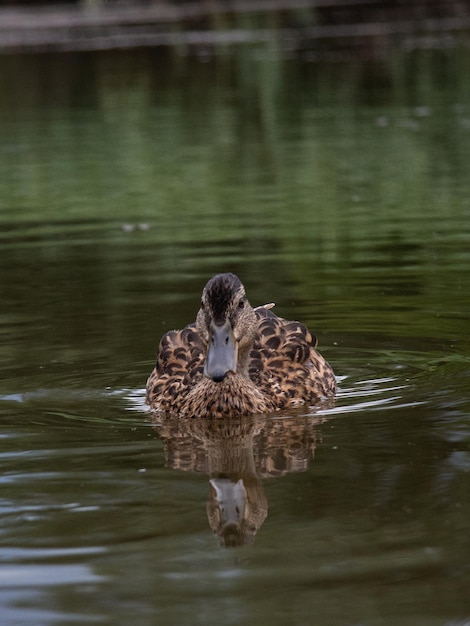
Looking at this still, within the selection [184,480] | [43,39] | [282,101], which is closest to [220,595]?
[184,480]

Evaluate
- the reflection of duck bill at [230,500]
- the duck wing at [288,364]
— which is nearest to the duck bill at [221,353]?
the duck wing at [288,364]

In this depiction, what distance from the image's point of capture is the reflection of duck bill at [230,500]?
577 centimetres

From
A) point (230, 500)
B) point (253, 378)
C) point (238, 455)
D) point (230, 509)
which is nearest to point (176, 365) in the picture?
point (253, 378)

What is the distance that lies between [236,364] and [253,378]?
467 mm

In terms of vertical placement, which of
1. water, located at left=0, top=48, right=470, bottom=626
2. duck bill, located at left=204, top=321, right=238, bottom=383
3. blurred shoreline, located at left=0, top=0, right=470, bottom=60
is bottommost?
blurred shoreline, located at left=0, top=0, right=470, bottom=60

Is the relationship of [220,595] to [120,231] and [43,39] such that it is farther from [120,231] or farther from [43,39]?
[43,39]

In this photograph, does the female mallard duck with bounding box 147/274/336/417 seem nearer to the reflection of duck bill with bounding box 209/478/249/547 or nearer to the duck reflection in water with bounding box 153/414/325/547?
the duck reflection in water with bounding box 153/414/325/547

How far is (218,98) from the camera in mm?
25000

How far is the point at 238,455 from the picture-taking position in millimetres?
6801

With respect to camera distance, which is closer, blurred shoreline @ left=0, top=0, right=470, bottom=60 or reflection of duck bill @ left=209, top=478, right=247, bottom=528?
reflection of duck bill @ left=209, top=478, right=247, bottom=528

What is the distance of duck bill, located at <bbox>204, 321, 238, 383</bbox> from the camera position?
7.02m

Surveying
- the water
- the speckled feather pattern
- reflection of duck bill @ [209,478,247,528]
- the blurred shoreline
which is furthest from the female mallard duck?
the blurred shoreline

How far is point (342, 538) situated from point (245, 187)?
10.2 meters

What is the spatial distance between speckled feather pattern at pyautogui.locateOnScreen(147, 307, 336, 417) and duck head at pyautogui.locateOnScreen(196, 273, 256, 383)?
0.57ft
